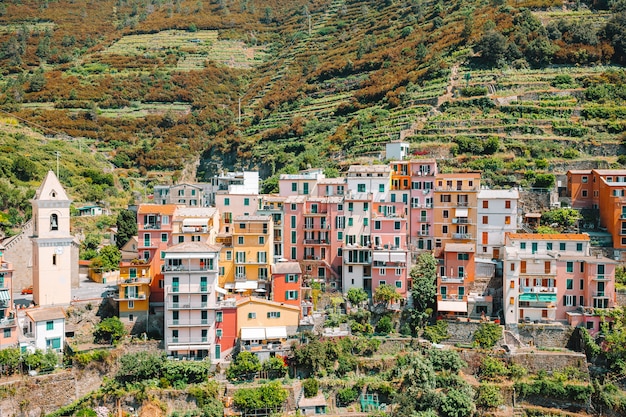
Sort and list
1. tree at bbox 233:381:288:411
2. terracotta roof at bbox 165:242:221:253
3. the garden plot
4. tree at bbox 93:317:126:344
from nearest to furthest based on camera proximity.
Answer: tree at bbox 233:381:288:411, tree at bbox 93:317:126:344, terracotta roof at bbox 165:242:221:253, the garden plot

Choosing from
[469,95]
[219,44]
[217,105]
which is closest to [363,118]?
[469,95]

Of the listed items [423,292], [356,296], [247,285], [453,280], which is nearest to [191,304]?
[247,285]

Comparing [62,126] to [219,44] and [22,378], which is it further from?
[22,378]

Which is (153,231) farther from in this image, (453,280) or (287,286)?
(453,280)

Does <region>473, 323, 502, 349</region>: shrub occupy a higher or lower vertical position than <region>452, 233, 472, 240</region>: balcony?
lower

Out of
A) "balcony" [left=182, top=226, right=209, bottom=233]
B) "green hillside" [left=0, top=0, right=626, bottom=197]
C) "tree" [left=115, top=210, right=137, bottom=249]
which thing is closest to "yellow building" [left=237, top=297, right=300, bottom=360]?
"balcony" [left=182, top=226, right=209, bottom=233]

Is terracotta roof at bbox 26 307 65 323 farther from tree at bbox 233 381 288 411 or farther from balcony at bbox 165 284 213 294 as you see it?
tree at bbox 233 381 288 411

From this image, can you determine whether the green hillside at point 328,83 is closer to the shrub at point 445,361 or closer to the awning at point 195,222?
the awning at point 195,222
